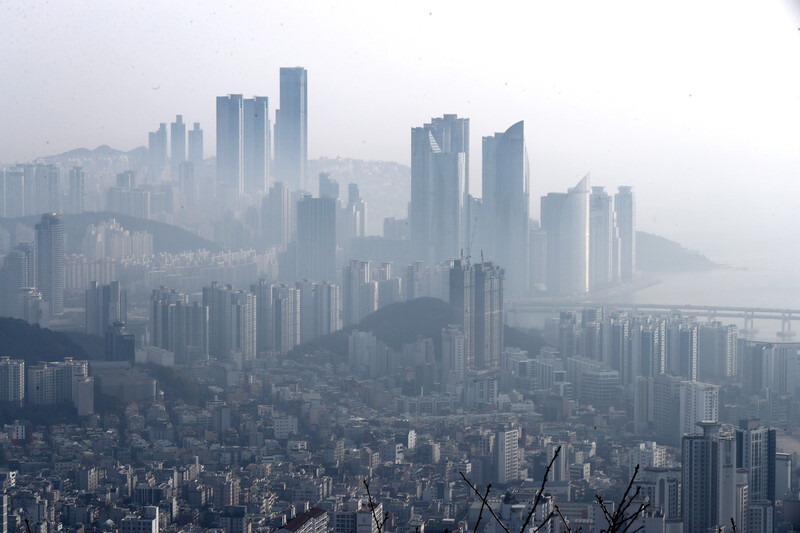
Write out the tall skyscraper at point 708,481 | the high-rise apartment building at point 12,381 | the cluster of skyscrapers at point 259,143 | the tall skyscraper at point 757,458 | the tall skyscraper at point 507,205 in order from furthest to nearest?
the tall skyscraper at point 507,205
the cluster of skyscrapers at point 259,143
the high-rise apartment building at point 12,381
the tall skyscraper at point 757,458
the tall skyscraper at point 708,481

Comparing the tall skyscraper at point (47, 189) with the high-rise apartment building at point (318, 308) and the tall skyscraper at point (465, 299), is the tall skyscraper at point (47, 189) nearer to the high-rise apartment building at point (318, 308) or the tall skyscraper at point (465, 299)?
the high-rise apartment building at point (318, 308)

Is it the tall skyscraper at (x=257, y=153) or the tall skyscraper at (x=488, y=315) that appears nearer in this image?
the tall skyscraper at (x=488, y=315)

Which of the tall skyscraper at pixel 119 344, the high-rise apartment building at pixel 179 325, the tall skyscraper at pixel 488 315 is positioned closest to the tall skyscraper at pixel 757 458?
the tall skyscraper at pixel 488 315

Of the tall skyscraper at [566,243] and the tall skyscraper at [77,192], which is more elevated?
the tall skyscraper at [77,192]

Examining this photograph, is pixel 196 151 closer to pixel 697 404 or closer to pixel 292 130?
pixel 292 130

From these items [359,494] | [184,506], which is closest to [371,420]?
[359,494]

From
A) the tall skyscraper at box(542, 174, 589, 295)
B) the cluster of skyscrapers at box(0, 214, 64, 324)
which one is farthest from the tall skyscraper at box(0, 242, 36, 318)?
the tall skyscraper at box(542, 174, 589, 295)
